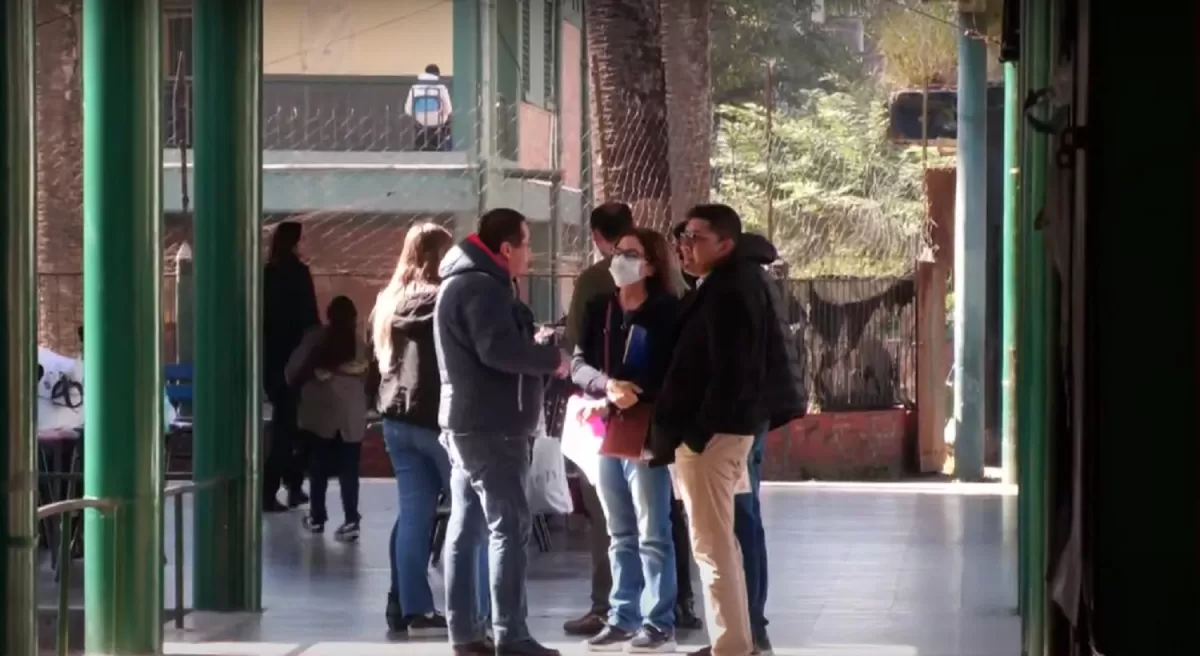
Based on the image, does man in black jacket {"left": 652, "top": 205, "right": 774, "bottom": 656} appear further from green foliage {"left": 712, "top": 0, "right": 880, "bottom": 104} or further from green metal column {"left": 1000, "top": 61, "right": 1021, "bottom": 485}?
green foliage {"left": 712, "top": 0, "right": 880, "bottom": 104}

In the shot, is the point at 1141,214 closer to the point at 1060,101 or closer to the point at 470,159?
the point at 1060,101

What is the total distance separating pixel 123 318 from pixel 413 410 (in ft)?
4.33

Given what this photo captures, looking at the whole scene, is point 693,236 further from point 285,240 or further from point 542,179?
point 542,179

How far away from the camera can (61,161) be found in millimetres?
22703

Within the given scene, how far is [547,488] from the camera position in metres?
11.3

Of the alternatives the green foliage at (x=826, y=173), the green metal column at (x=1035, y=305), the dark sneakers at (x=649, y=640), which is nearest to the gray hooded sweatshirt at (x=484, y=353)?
the dark sneakers at (x=649, y=640)

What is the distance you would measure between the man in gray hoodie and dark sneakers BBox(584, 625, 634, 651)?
1.65 ft

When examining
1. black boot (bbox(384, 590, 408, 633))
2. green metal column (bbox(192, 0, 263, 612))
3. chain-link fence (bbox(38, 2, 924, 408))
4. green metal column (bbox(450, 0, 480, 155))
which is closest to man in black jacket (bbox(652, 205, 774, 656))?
black boot (bbox(384, 590, 408, 633))

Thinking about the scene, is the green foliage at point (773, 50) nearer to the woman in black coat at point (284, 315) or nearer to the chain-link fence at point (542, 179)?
the chain-link fence at point (542, 179)

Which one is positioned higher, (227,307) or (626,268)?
(626,268)

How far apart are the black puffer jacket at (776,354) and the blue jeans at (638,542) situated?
63 cm

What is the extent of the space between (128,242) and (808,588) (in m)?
4.36

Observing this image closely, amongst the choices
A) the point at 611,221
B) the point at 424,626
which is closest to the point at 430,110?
the point at 611,221

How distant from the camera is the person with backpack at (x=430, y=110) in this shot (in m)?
26.2
